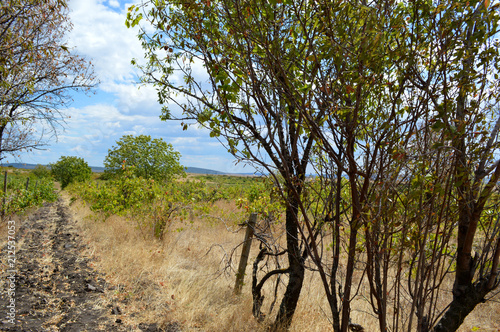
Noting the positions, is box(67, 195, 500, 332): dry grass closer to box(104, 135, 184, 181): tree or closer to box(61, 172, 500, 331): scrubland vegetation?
box(61, 172, 500, 331): scrubland vegetation

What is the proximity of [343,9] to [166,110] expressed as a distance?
87.8 inches

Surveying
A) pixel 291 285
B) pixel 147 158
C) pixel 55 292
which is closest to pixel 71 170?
pixel 147 158

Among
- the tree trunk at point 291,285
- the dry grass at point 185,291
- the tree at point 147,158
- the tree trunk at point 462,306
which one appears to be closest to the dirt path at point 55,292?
the dry grass at point 185,291

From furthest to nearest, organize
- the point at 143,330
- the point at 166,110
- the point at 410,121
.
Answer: the point at 143,330, the point at 166,110, the point at 410,121

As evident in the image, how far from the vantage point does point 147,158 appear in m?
21.1

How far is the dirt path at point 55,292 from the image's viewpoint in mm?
4277

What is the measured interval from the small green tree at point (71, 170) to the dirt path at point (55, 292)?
3099cm

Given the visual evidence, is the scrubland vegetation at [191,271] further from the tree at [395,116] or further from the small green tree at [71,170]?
the small green tree at [71,170]

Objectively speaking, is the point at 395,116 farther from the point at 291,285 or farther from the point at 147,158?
the point at 147,158

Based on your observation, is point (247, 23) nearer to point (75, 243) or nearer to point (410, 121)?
point (410, 121)

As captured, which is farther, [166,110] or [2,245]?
[2,245]

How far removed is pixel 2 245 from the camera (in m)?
7.89

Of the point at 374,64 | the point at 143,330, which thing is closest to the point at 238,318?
the point at 143,330

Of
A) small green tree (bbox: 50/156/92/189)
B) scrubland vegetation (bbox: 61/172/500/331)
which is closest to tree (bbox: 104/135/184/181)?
scrubland vegetation (bbox: 61/172/500/331)
